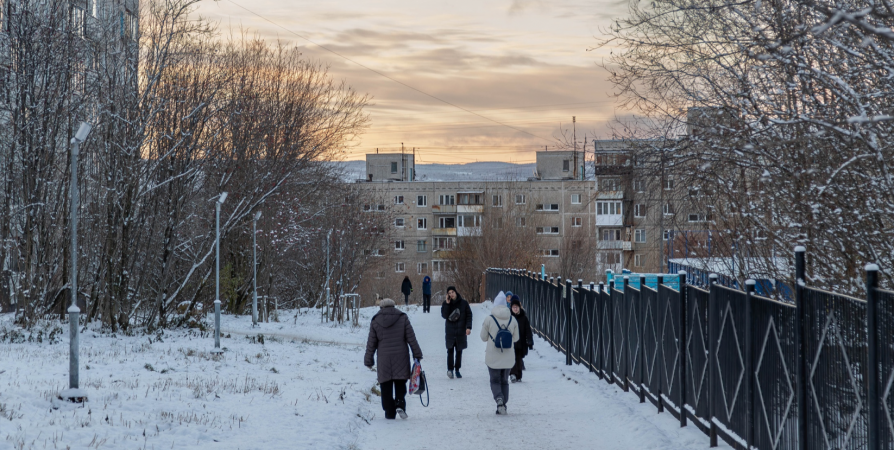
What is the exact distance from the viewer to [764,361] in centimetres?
722

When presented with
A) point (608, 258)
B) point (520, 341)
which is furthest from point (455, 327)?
point (608, 258)

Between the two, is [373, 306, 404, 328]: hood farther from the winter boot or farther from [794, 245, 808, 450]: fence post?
[794, 245, 808, 450]: fence post

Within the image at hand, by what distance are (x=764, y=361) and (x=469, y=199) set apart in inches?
3371

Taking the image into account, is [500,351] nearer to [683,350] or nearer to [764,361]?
[683,350]

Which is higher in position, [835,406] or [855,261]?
[855,261]

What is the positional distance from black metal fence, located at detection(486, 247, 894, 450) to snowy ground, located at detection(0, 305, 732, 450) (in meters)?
0.50

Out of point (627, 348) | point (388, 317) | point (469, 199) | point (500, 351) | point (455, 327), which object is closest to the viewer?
point (388, 317)

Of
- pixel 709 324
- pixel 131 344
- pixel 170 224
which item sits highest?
pixel 170 224

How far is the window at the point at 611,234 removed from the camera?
87731mm

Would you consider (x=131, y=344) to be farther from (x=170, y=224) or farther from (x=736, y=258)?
(x=736, y=258)

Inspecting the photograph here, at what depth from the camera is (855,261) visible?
10.9 m

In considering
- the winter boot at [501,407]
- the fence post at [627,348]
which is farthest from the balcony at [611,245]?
the winter boot at [501,407]

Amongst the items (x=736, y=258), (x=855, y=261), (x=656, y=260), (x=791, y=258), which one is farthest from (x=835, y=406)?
(x=656, y=260)

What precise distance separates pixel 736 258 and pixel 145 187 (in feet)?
46.7
